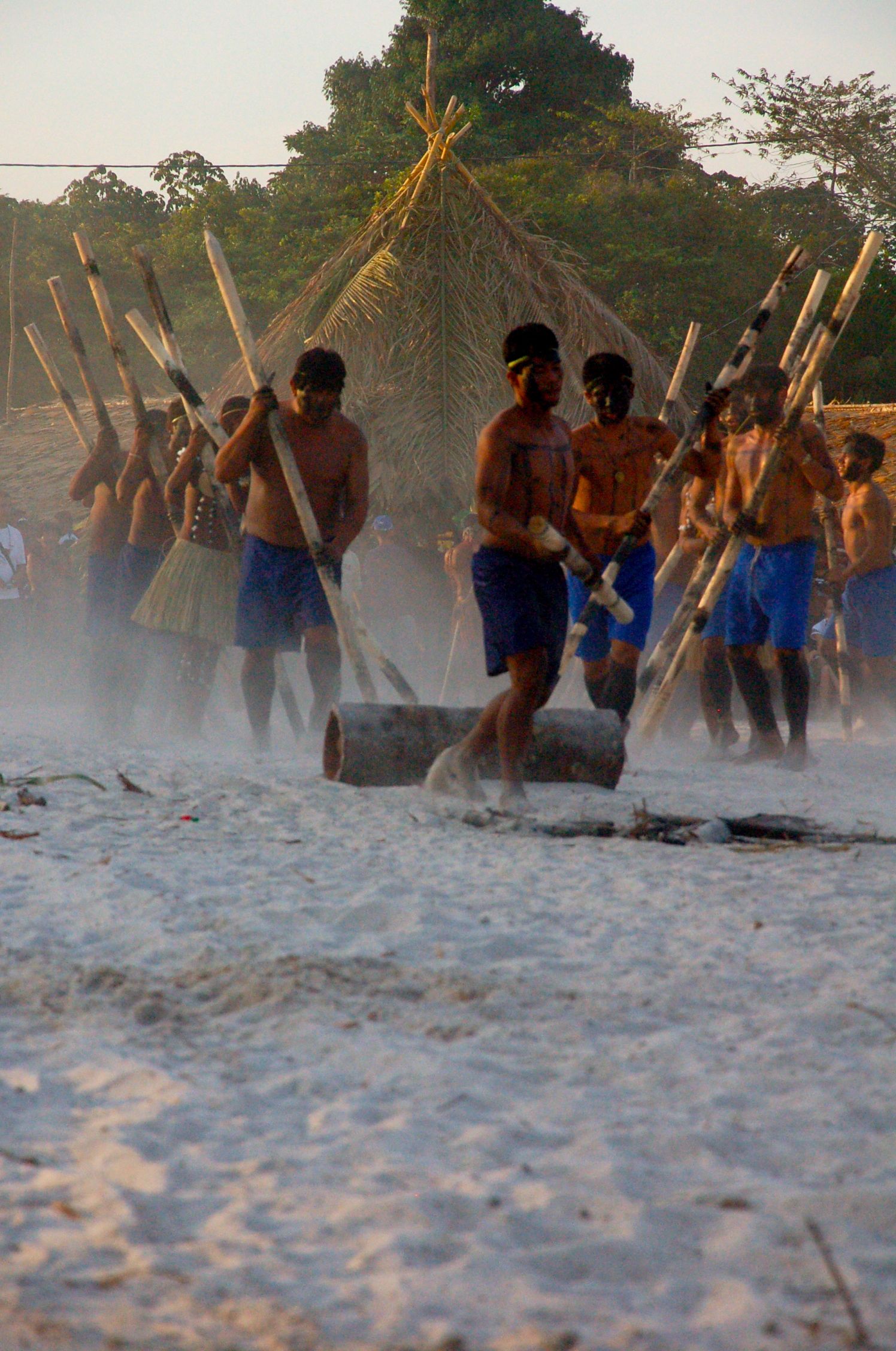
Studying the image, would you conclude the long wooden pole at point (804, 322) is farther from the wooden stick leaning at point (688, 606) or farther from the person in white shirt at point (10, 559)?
the person in white shirt at point (10, 559)

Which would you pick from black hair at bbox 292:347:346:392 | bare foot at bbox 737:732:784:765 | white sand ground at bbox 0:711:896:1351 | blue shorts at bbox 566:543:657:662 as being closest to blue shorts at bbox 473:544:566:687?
white sand ground at bbox 0:711:896:1351

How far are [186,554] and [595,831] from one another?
310 cm

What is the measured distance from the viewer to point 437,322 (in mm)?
10383

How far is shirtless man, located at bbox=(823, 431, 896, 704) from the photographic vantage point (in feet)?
22.0

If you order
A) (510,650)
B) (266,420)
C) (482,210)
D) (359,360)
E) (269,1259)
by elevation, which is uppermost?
(482,210)

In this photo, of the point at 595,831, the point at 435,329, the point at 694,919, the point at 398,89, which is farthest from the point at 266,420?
the point at 398,89

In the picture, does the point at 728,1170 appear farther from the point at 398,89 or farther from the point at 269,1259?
the point at 398,89

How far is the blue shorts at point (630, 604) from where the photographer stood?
5285 millimetres

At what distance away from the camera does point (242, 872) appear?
123 inches

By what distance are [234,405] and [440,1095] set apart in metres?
5.11

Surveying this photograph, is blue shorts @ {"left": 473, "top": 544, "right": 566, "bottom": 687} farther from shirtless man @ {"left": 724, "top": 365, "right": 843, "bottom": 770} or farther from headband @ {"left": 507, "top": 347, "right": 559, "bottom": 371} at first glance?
shirtless man @ {"left": 724, "top": 365, "right": 843, "bottom": 770}

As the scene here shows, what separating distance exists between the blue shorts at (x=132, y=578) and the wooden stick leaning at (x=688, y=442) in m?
2.59

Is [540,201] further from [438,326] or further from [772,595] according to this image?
[772,595]

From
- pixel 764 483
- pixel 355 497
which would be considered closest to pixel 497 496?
pixel 355 497
